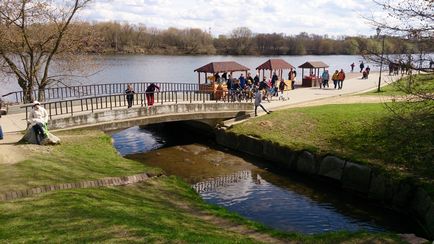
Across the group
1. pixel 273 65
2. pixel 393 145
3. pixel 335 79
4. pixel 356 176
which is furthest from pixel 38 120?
pixel 335 79

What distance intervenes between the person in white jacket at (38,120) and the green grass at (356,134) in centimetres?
1083

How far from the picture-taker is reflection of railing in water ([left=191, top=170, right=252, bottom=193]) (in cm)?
1723

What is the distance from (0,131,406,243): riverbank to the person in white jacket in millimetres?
588

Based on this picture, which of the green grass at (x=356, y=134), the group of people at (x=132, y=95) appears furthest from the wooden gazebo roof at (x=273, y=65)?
the group of people at (x=132, y=95)

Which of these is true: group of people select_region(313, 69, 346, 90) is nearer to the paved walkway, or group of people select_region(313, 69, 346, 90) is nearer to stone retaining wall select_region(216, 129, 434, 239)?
the paved walkway

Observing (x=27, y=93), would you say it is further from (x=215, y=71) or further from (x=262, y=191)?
(x=262, y=191)

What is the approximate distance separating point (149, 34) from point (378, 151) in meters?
112

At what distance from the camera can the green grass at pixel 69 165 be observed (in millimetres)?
12422

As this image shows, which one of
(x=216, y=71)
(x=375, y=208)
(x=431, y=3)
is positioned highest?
(x=431, y=3)

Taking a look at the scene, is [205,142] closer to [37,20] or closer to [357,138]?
[357,138]

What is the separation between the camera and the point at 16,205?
10.3 m

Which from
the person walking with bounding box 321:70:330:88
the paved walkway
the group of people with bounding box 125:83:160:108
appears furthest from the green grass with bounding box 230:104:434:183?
the person walking with bounding box 321:70:330:88

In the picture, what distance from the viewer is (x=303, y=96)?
33.0 meters

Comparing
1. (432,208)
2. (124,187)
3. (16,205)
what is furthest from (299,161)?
(16,205)
